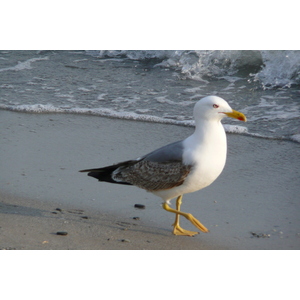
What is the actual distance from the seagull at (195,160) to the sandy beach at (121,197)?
0.31 m

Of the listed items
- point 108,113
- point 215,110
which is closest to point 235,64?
point 108,113

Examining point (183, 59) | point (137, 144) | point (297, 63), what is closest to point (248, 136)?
point (137, 144)

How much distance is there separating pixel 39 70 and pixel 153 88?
2531mm

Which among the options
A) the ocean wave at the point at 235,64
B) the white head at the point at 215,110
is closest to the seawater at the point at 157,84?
the ocean wave at the point at 235,64

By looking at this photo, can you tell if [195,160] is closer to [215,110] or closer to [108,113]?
[215,110]

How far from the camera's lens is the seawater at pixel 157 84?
25.1 feet

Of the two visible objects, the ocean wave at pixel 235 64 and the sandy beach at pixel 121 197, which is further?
the ocean wave at pixel 235 64

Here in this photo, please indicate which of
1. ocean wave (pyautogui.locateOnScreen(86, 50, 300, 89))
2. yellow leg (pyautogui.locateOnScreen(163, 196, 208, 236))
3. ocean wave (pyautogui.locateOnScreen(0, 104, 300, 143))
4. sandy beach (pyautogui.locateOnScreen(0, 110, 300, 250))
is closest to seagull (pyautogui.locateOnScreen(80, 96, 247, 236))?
yellow leg (pyautogui.locateOnScreen(163, 196, 208, 236))

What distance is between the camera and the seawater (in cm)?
765

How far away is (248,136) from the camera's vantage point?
6.80 meters

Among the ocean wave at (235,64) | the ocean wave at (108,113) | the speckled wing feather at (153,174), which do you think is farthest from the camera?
the ocean wave at (235,64)

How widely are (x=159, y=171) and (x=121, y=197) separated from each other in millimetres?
725

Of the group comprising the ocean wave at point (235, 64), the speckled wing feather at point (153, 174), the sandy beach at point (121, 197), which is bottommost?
the sandy beach at point (121, 197)

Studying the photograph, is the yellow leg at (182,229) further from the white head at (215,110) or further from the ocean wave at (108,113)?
the ocean wave at (108,113)
